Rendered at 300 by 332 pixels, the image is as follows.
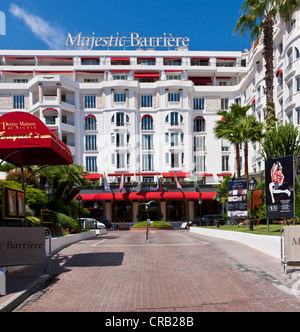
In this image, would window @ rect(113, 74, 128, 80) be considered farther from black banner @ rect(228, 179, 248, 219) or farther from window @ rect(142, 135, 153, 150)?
black banner @ rect(228, 179, 248, 219)

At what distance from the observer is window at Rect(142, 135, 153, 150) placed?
56625 mm

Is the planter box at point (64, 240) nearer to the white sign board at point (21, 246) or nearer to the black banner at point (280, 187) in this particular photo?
the white sign board at point (21, 246)

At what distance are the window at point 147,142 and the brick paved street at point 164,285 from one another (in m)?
43.4

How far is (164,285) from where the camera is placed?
8.69 metres

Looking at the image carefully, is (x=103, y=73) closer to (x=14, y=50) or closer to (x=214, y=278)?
(x=14, y=50)

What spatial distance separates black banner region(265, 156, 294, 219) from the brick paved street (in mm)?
2737

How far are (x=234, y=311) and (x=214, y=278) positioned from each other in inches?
116

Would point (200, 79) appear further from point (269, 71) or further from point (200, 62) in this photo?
point (269, 71)

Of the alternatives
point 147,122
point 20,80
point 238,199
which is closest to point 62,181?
point 238,199

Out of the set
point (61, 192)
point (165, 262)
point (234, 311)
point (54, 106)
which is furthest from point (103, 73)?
point (234, 311)

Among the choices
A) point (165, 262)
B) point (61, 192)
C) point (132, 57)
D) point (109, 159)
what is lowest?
point (165, 262)

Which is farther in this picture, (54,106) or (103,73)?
(103,73)

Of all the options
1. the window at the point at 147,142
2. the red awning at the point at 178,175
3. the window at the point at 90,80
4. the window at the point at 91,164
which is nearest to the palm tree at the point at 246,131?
the red awning at the point at 178,175

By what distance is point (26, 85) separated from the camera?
57562 millimetres
